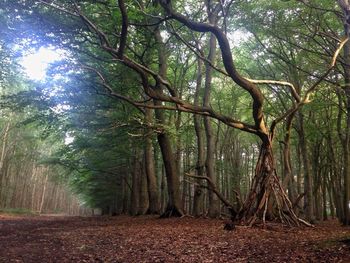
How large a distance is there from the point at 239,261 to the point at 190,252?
4.10 feet

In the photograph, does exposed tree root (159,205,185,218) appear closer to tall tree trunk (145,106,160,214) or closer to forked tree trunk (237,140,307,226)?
tall tree trunk (145,106,160,214)

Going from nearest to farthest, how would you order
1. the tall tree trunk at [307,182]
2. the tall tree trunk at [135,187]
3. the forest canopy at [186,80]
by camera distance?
1. the forest canopy at [186,80]
2. the tall tree trunk at [307,182]
3. the tall tree trunk at [135,187]

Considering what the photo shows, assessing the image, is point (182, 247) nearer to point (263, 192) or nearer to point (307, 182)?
point (263, 192)

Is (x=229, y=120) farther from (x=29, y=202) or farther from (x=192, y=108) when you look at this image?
(x=29, y=202)

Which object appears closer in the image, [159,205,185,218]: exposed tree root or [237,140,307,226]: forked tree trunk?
[237,140,307,226]: forked tree trunk

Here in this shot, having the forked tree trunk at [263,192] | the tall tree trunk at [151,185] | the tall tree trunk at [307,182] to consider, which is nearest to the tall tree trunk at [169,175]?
the tall tree trunk at [151,185]

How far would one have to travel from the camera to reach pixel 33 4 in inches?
405

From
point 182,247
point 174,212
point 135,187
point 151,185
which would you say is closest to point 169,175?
point 174,212

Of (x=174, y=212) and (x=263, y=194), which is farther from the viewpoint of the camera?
(x=174, y=212)

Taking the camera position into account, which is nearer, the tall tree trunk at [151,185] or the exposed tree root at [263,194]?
the exposed tree root at [263,194]

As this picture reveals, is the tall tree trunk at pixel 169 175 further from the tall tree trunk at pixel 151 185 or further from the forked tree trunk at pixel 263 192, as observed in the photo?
the forked tree trunk at pixel 263 192

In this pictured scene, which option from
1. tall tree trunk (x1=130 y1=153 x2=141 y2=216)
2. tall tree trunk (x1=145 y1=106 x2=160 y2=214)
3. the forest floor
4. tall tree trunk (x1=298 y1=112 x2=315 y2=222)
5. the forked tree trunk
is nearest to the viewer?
the forest floor

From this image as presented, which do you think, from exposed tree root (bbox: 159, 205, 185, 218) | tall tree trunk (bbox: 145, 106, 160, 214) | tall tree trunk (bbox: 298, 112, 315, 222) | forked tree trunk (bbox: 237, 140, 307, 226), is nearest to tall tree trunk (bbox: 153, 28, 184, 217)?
exposed tree root (bbox: 159, 205, 185, 218)

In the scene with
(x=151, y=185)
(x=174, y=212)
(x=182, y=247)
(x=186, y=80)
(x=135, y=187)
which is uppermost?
(x=186, y=80)
